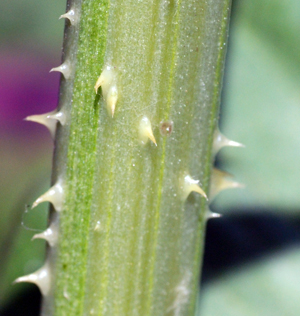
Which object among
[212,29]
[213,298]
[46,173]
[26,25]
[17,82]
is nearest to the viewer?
[212,29]

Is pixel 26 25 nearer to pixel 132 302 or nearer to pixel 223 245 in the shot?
pixel 223 245

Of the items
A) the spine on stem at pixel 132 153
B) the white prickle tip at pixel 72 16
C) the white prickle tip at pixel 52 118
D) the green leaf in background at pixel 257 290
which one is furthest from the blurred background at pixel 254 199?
the white prickle tip at pixel 72 16

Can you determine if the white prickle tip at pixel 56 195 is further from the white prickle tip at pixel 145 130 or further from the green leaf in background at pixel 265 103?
the green leaf in background at pixel 265 103

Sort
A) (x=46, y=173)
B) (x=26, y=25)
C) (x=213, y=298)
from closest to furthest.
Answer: (x=213, y=298)
(x=46, y=173)
(x=26, y=25)

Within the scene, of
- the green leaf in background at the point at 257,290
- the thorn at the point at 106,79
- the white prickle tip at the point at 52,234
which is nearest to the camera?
Answer: the thorn at the point at 106,79

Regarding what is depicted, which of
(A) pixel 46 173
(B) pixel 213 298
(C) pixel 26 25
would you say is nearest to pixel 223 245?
(B) pixel 213 298

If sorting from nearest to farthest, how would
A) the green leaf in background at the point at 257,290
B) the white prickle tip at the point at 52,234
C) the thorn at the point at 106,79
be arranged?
the thorn at the point at 106,79, the white prickle tip at the point at 52,234, the green leaf in background at the point at 257,290
